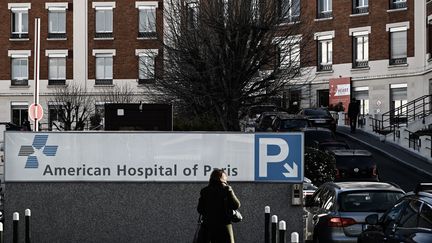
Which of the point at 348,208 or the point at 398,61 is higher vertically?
the point at 398,61

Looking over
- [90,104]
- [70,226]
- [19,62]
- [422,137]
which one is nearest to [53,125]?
[90,104]

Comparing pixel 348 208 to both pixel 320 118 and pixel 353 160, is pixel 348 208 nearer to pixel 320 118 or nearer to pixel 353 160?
pixel 353 160

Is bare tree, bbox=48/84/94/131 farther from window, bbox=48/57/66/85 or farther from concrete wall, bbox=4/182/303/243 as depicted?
concrete wall, bbox=4/182/303/243

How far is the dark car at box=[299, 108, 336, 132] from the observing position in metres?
41.0

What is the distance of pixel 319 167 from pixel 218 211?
53.4 feet

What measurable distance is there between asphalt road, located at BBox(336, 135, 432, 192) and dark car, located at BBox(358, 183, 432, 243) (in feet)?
53.6

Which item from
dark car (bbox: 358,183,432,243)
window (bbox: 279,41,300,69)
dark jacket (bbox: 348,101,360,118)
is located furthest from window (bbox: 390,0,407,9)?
dark car (bbox: 358,183,432,243)

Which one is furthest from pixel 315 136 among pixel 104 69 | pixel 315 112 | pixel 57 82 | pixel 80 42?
pixel 57 82

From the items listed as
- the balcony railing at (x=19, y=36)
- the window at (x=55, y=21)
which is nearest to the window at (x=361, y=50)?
the window at (x=55, y=21)

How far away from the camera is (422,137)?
115 ft

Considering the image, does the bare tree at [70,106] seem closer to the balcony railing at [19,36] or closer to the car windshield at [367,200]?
the balcony railing at [19,36]

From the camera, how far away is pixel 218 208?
11.3 metres

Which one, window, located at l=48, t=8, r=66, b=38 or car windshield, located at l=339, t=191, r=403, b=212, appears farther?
window, located at l=48, t=8, r=66, b=38

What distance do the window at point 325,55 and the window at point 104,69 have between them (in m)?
14.9
